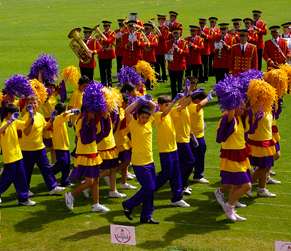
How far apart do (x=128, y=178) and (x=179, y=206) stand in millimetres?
1762

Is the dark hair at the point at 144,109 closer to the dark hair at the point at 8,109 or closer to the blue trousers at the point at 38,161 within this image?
the dark hair at the point at 8,109

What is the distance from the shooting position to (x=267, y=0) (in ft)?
142

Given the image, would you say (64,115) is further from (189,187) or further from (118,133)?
(189,187)

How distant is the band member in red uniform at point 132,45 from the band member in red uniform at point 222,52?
2.18m

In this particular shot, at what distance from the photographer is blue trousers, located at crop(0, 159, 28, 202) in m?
9.52

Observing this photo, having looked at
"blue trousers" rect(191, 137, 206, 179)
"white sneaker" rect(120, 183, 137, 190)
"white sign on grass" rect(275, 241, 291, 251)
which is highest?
"blue trousers" rect(191, 137, 206, 179)

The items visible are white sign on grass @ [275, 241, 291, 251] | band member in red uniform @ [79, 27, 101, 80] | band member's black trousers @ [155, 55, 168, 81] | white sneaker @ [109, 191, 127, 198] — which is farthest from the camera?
band member's black trousers @ [155, 55, 168, 81]

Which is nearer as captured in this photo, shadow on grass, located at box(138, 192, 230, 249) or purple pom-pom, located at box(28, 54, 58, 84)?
shadow on grass, located at box(138, 192, 230, 249)

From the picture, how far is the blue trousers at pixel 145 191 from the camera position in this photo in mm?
8805

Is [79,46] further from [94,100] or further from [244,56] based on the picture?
[94,100]

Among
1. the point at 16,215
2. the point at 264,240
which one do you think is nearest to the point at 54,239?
the point at 16,215

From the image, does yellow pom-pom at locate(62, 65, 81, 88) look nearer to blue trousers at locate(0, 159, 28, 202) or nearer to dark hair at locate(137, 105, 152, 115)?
blue trousers at locate(0, 159, 28, 202)

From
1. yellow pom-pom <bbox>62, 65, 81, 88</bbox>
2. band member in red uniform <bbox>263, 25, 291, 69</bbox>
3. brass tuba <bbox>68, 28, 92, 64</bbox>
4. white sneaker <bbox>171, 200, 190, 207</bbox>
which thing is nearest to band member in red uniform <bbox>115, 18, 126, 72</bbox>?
brass tuba <bbox>68, 28, 92, 64</bbox>

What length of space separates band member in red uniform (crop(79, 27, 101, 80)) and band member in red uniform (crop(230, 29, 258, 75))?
4.18 metres
